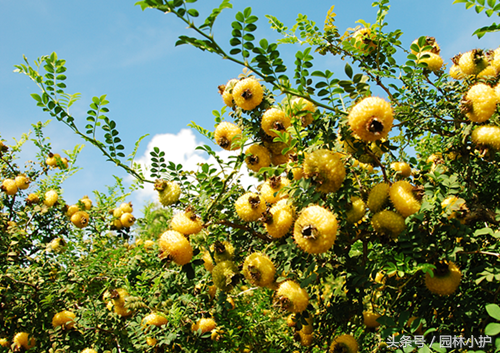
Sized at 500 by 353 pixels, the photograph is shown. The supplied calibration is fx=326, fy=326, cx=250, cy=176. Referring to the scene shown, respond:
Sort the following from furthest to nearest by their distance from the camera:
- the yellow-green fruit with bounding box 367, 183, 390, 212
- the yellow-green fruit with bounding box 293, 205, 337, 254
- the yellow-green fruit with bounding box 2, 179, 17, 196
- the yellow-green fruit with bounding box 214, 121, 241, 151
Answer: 1. the yellow-green fruit with bounding box 2, 179, 17, 196
2. the yellow-green fruit with bounding box 214, 121, 241, 151
3. the yellow-green fruit with bounding box 367, 183, 390, 212
4. the yellow-green fruit with bounding box 293, 205, 337, 254

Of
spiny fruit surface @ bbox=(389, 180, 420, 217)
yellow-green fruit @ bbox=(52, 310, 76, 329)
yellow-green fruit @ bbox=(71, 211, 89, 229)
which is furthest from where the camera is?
yellow-green fruit @ bbox=(71, 211, 89, 229)

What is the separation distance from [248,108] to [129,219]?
9.13ft

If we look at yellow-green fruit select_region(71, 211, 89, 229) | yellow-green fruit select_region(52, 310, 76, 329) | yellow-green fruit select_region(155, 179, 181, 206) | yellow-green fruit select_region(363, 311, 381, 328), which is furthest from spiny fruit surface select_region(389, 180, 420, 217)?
yellow-green fruit select_region(71, 211, 89, 229)

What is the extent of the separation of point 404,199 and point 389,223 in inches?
6.0

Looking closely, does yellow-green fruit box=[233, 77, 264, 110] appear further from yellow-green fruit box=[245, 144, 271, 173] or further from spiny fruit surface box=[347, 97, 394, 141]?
spiny fruit surface box=[347, 97, 394, 141]

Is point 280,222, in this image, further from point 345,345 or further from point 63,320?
point 63,320

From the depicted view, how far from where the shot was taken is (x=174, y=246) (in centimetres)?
193

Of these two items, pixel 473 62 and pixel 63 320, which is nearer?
pixel 473 62

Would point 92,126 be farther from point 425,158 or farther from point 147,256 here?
point 425,158

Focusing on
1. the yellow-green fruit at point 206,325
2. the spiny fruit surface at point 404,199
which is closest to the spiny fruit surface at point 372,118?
the spiny fruit surface at point 404,199

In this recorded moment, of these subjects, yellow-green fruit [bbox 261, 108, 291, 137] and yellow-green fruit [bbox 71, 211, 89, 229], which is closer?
yellow-green fruit [bbox 261, 108, 291, 137]

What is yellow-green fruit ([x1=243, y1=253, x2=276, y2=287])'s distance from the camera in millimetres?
1990

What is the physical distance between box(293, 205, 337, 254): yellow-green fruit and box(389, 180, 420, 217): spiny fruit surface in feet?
1.37

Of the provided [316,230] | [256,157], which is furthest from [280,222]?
[256,157]
